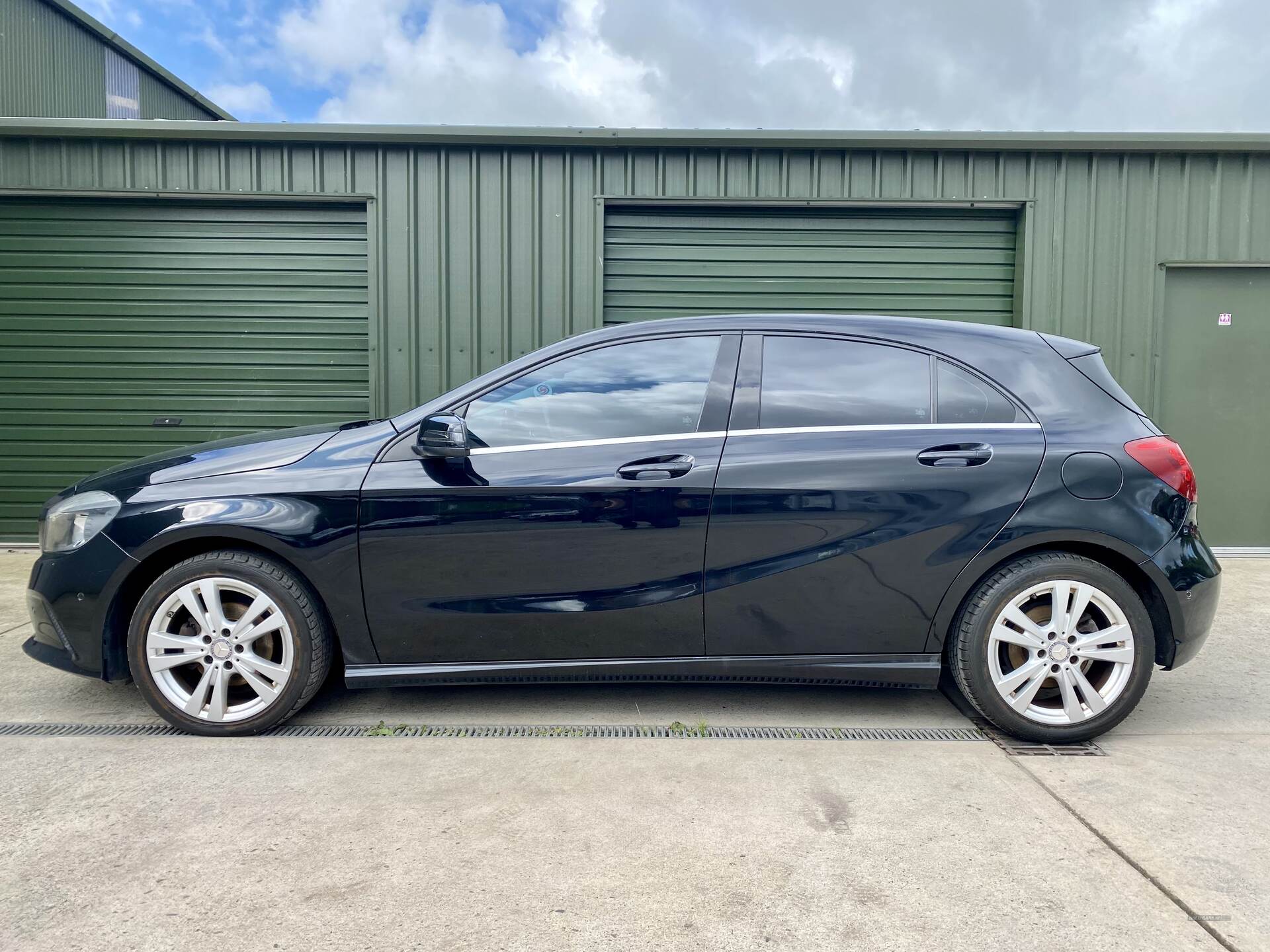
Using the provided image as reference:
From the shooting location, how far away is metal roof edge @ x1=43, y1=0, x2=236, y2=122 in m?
9.40

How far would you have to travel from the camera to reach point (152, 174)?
6816 mm

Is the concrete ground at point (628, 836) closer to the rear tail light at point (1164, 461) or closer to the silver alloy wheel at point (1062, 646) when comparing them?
the silver alloy wheel at point (1062, 646)

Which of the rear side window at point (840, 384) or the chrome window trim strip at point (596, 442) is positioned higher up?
the rear side window at point (840, 384)

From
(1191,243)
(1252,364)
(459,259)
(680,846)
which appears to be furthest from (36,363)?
(1252,364)

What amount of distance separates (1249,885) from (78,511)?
4.07m

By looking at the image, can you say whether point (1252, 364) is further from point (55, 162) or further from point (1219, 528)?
point (55, 162)

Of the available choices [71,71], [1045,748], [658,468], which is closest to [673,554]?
[658,468]

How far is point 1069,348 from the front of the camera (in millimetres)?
3369

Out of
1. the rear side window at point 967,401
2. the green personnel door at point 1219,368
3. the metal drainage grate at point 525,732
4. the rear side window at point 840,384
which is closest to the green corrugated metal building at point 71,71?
the metal drainage grate at point 525,732

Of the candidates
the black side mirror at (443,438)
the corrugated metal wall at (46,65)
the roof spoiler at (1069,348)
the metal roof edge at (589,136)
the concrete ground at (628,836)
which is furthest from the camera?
the corrugated metal wall at (46,65)

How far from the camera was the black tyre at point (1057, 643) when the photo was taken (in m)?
3.16

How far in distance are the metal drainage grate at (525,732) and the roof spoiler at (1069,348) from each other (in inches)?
61.6

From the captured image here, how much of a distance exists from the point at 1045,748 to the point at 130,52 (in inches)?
499

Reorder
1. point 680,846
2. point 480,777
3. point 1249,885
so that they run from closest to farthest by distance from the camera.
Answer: point 1249,885
point 680,846
point 480,777
